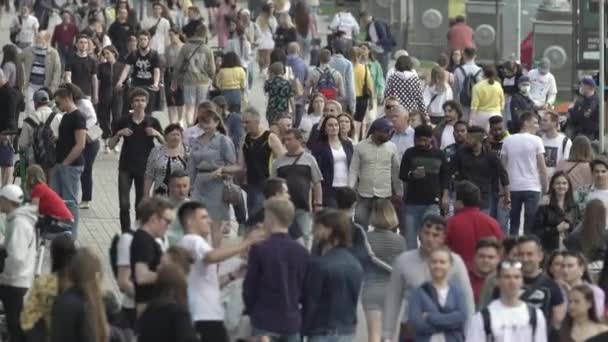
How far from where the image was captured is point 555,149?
23031 millimetres

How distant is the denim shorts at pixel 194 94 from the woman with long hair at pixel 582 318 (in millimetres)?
15163

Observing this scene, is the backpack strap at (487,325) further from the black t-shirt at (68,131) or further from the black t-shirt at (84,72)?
the black t-shirt at (84,72)

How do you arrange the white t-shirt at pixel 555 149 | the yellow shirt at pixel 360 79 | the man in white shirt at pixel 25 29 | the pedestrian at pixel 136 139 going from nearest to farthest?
1. the pedestrian at pixel 136 139
2. the white t-shirt at pixel 555 149
3. the yellow shirt at pixel 360 79
4. the man in white shirt at pixel 25 29

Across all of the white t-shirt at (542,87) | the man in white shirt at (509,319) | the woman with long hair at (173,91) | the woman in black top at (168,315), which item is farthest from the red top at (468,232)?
the white t-shirt at (542,87)

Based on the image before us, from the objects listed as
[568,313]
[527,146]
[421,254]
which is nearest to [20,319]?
[421,254]

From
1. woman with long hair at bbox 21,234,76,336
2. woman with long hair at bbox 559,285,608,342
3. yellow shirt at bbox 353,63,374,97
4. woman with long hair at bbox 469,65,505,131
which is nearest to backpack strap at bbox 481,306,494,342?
woman with long hair at bbox 559,285,608,342

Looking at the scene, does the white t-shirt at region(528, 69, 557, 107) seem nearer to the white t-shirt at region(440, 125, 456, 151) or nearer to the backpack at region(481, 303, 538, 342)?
Result: the white t-shirt at region(440, 125, 456, 151)

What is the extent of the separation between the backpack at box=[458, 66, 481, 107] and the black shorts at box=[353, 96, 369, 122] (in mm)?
1197

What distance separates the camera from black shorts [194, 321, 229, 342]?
593 inches

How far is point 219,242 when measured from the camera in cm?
2028

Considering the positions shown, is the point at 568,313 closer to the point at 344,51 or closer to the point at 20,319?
the point at 20,319

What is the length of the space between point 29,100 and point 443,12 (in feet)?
47.2

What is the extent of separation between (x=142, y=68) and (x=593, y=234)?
12.2 m

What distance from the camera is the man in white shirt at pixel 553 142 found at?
22.9 m
